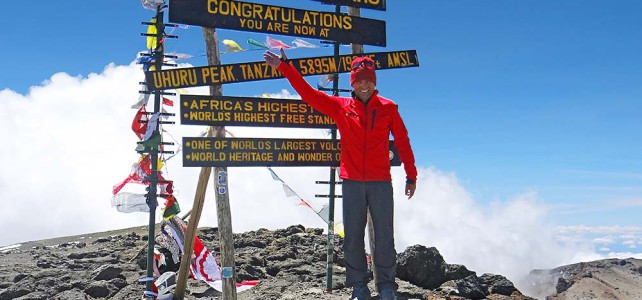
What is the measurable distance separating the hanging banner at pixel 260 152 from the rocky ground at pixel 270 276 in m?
2.22

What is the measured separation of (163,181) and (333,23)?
3.37m

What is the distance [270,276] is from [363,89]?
7.20 meters

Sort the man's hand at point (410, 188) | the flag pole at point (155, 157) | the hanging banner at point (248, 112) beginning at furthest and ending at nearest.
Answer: the flag pole at point (155, 157) < the hanging banner at point (248, 112) < the man's hand at point (410, 188)

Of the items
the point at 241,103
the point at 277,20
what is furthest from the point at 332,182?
the point at 277,20

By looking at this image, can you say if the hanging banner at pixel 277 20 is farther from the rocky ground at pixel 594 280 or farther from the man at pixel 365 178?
the rocky ground at pixel 594 280

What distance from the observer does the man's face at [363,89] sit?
6.45 m

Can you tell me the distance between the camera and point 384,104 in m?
6.55

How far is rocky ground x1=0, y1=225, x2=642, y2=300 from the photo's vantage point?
10891 millimetres

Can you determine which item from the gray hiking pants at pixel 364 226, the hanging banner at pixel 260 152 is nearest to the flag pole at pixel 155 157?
the hanging banner at pixel 260 152

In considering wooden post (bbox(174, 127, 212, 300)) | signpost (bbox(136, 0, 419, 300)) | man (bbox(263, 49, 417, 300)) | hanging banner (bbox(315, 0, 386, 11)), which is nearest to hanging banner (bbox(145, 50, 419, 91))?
signpost (bbox(136, 0, 419, 300))

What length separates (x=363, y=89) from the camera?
6.48 metres

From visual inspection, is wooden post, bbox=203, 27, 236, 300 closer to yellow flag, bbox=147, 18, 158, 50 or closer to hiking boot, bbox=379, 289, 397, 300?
yellow flag, bbox=147, 18, 158, 50

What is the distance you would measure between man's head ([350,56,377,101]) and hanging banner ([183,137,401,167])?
2.15m

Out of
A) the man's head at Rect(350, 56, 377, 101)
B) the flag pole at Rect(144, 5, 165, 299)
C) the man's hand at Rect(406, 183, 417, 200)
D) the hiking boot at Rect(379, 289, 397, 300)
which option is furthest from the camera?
the flag pole at Rect(144, 5, 165, 299)
